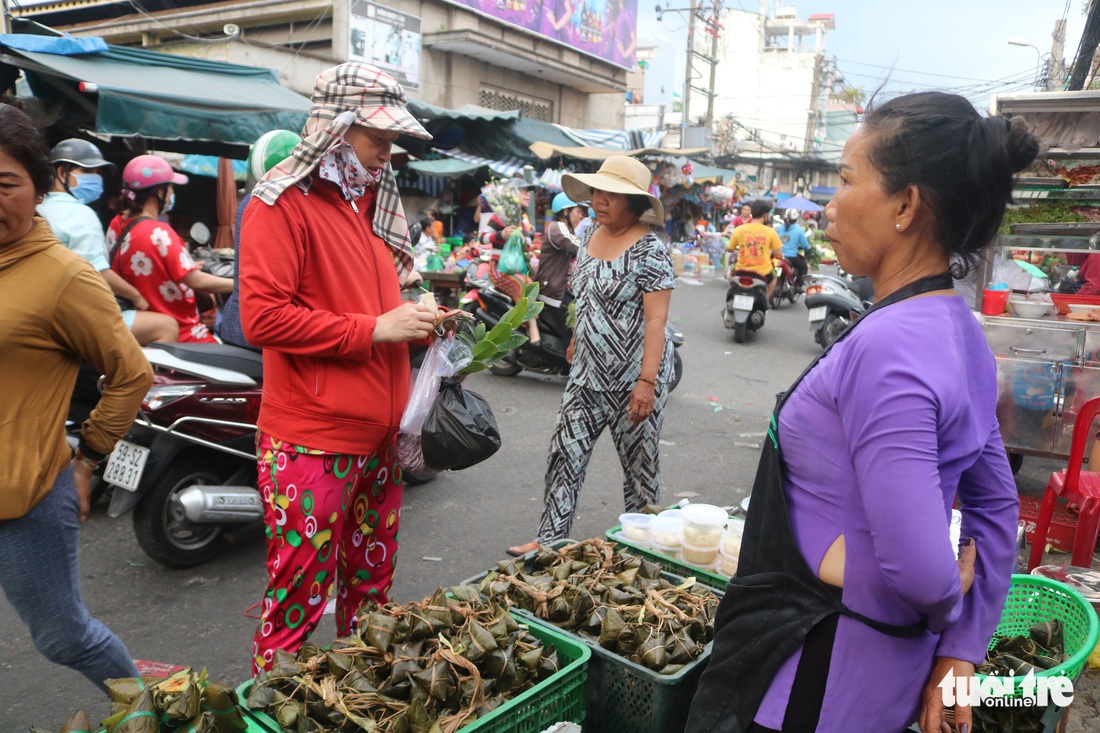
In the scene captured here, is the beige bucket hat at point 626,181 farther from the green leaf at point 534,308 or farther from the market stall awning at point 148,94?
the market stall awning at point 148,94

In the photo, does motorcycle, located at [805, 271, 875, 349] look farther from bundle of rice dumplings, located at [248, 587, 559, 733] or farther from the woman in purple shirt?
the woman in purple shirt

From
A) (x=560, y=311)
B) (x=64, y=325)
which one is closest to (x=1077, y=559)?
(x=64, y=325)

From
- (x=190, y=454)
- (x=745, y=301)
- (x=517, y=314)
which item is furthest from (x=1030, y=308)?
(x=745, y=301)

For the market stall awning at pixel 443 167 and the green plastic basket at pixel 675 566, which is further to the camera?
the market stall awning at pixel 443 167

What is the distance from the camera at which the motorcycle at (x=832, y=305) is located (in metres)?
10.0

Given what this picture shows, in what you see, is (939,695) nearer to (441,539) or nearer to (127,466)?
(441,539)

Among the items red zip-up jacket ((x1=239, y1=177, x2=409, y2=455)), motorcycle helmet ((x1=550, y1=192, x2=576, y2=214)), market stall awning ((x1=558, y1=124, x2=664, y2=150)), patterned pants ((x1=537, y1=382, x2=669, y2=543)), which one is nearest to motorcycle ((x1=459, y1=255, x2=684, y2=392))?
motorcycle helmet ((x1=550, y1=192, x2=576, y2=214))

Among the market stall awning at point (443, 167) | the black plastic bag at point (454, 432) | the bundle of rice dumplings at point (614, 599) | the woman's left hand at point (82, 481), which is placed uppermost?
the market stall awning at point (443, 167)

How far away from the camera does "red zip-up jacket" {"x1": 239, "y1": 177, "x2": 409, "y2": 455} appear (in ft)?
7.29

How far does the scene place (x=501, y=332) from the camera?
2967 millimetres

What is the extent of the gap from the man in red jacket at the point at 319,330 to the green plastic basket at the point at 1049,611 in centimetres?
196

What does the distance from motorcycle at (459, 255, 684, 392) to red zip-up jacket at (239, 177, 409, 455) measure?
5.22 meters

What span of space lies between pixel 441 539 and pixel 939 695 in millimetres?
3380

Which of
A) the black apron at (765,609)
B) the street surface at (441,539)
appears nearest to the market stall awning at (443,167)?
the street surface at (441,539)
